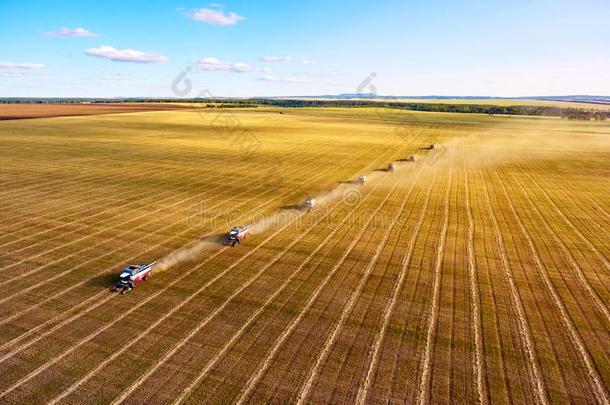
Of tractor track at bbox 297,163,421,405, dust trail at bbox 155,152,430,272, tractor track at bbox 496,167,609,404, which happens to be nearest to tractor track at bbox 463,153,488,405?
tractor track at bbox 496,167,609,404

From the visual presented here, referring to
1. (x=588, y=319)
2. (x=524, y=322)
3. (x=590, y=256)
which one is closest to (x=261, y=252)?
(x=524, y=322)

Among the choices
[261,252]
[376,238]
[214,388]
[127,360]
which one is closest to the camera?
[214,388]

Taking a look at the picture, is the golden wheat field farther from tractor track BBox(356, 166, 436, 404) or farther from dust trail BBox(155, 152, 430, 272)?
dust trail BBox(155, 152, 430, 272)

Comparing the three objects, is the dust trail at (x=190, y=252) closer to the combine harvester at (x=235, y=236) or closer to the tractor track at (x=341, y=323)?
the combine harvester at (x=235, y=236)

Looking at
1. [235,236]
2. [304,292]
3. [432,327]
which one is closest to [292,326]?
[304,292]

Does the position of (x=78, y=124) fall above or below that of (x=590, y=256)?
above

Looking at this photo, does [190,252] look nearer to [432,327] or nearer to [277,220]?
[277,220]

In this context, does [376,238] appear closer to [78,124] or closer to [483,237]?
[483,237]

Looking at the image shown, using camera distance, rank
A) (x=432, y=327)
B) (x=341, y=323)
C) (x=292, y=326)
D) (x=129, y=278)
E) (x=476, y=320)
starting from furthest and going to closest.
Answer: (x=129, y=278) < (x=476, y=320) < (x=341, y=323) < (x=432, y=327) < (x=292, y=326)

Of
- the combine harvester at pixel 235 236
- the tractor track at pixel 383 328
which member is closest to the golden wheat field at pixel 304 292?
the tractor track at pixel 383 328
